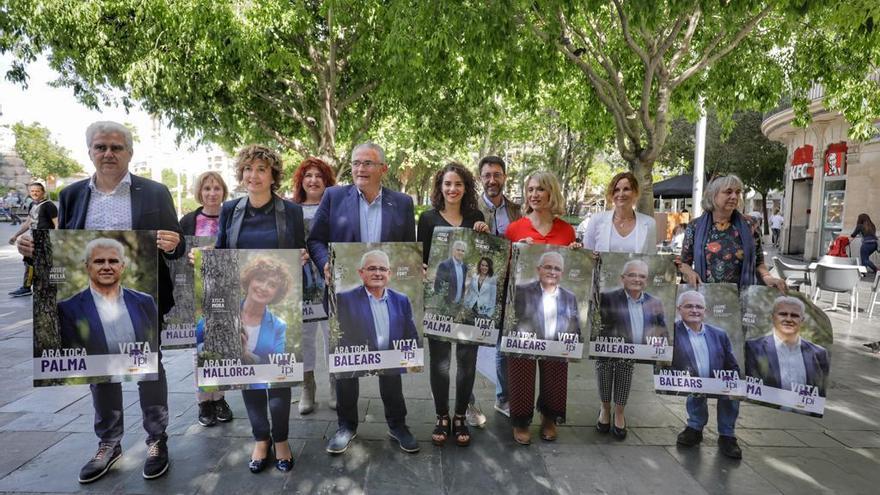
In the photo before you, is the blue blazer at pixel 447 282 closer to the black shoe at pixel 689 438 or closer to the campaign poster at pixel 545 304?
the campaign poster at pixel 545 304

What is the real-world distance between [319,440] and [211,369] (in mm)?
1106

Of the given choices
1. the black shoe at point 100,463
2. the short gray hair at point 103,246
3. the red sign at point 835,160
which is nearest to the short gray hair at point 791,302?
the short gray hair at point 103,246

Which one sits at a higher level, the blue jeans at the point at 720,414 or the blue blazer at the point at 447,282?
the blue blazer at the point at 447,282

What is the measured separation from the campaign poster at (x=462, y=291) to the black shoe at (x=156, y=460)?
1.82 m

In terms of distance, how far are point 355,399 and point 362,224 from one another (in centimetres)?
122

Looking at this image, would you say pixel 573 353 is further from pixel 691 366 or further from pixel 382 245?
pixel 382 245

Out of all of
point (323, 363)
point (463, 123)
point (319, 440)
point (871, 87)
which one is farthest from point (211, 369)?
point (463, 123)

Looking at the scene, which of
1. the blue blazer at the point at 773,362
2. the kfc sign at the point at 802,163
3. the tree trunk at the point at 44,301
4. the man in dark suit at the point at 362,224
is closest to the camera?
the tree trunk at the point at 44,301

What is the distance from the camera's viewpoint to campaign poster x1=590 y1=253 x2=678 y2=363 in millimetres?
3529

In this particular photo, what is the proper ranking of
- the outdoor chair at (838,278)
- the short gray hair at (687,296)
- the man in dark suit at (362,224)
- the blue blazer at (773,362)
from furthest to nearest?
the outdoor chair at (838,278) < the short gray hair at (687,296) < the man in dark suit at (362,224) < the blue blazer at (773,362)

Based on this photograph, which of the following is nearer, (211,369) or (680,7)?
(211,369)

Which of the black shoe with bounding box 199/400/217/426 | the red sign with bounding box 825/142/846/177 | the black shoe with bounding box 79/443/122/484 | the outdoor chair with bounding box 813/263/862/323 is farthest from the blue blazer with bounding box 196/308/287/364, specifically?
the red sign with bounding box 825/142/846/177

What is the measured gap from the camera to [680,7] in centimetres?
464

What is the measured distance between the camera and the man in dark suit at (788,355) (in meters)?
3.27
